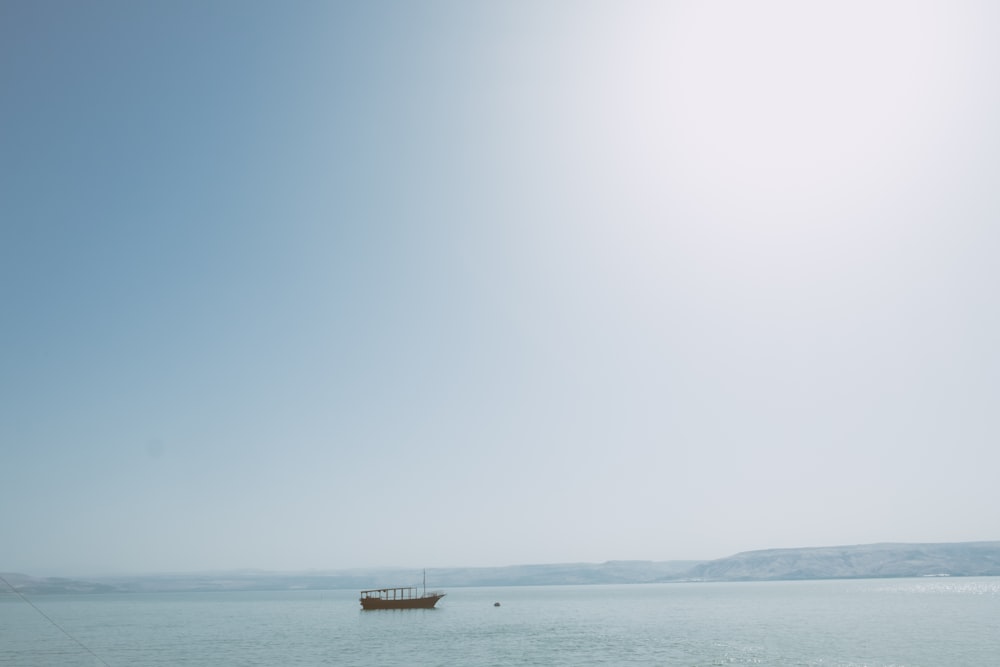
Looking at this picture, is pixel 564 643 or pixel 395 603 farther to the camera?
pixel 395 603

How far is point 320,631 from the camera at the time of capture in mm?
111375

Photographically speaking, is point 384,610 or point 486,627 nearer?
point 486,627

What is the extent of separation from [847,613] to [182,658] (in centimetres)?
11683

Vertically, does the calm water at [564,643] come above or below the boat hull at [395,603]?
above

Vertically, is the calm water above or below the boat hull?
above

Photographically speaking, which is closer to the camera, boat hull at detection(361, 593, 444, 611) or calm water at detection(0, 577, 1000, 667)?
calm water at detection(0, 577, 1000, 667)

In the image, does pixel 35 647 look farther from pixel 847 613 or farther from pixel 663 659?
pixel 847 613

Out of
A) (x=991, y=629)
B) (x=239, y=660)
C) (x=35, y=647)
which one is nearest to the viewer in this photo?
(x=239, y=660)

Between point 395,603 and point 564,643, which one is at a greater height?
point 564,643

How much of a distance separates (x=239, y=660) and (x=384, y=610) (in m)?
111

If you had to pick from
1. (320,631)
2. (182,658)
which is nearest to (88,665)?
(182,658)

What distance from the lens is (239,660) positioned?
232 ft

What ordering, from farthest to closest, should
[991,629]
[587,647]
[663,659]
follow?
1. [991,629]
2. [587,647]
3. [663,659]

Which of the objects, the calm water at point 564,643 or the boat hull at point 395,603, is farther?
the boat hull at point 395,603
